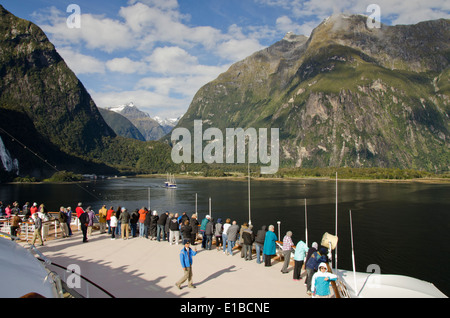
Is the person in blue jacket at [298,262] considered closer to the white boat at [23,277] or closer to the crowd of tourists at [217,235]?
the crowd of tourists at [217,235]

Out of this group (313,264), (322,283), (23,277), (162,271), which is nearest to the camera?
(23,277)

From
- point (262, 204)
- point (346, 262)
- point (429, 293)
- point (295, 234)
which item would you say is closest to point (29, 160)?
point (262, 204)

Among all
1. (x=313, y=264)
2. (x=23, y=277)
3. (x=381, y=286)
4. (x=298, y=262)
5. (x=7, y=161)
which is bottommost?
(x=381, y=286)

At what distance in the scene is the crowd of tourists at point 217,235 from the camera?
453 inches

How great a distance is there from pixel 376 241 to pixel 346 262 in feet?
42.9

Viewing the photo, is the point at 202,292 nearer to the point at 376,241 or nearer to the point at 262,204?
the point at 376,241

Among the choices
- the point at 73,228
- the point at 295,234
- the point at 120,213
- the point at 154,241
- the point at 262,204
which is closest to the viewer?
the point at 154,241

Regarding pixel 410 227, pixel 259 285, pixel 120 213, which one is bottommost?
pixel 410 227

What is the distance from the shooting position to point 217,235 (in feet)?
56.7

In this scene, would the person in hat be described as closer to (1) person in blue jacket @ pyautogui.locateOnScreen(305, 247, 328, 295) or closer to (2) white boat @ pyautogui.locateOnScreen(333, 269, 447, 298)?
(1) person in blue jacket @ pyautogui.locateOnScreen(305, 247, 328, 295)

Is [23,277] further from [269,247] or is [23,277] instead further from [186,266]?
[269,247]

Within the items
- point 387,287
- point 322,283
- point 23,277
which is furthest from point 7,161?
point 322,283

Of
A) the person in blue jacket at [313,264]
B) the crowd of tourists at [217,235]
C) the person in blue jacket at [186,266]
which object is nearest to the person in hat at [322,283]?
the crowd of tourists at [217,235]
